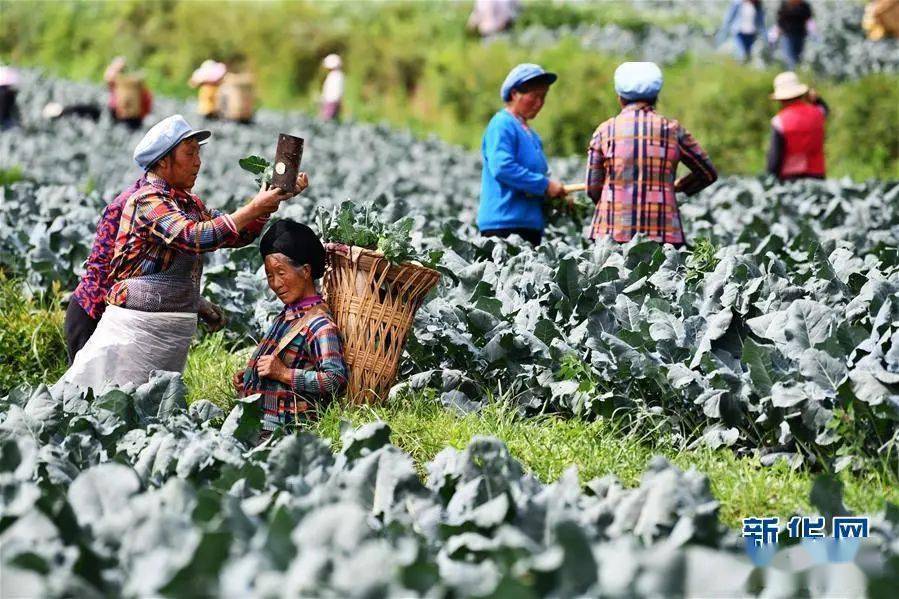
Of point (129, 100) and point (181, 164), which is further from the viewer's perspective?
point (129, 100)

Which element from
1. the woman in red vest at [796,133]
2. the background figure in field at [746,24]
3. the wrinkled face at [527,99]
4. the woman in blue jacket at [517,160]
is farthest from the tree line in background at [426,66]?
the wrinkled face at [527,99]

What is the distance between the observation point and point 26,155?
1633 cm

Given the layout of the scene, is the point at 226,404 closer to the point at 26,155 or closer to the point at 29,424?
the point at 29,424

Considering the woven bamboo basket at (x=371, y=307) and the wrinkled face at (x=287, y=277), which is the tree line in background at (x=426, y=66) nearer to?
the woven bamboo basket at (x=371, y=307)

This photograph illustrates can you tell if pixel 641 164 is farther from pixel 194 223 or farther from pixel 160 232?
pixel 160 232

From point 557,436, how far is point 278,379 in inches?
48.5

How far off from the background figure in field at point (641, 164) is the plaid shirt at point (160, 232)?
2.54m

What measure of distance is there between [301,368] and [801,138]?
7.79 m

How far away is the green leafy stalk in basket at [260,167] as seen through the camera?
19.6ft

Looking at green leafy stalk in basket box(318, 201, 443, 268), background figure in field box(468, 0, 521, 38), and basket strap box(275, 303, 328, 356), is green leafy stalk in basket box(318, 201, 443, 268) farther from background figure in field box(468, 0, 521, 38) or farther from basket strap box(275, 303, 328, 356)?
background figure in field box(468, 0, 521, 38)

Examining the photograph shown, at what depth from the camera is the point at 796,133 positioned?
12.4 metres

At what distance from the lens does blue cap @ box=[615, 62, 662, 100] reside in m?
7.73

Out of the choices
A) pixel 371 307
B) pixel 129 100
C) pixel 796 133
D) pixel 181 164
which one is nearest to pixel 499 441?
pixel 371 307

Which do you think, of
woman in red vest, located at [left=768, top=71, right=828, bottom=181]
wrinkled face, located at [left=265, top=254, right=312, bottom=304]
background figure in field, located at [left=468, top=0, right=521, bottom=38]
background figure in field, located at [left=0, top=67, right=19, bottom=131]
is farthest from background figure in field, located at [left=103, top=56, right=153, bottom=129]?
wrinkled face, located at [left=265, top=254, right=312, bottom=304]
